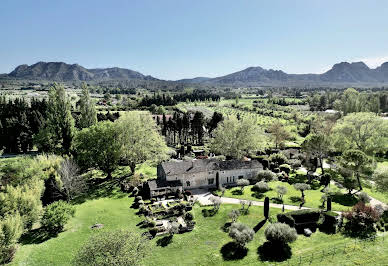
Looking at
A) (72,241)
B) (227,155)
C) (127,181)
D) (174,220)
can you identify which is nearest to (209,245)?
(174,220)

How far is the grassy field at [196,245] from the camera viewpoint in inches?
1155

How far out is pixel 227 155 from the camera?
71.2 m

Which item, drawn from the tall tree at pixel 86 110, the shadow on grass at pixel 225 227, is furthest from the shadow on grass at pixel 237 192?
the tall tree at pixel 86 110

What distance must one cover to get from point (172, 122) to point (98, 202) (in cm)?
5668

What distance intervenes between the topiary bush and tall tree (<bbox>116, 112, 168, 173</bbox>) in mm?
21436

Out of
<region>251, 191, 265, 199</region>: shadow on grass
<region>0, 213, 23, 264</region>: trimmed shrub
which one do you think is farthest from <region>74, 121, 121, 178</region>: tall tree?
<region>251, 191, 265, 199</region>: shadow on grass

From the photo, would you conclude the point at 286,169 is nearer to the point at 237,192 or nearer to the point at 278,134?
the point at 237,192

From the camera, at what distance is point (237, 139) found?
70.4m

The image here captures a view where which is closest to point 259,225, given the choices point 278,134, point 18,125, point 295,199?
point 295,199

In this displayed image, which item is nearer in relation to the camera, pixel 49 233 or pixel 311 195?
pixel 49 233

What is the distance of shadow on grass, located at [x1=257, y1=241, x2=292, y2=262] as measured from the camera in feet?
97.8

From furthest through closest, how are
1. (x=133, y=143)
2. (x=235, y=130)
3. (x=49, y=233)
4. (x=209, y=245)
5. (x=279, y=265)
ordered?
(x=235, y=130) < (x=133, y=143) < (x=49, y=233) < (x=209, y=245) < (x=279, y=265)

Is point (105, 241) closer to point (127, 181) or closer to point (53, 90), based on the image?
point (127, 181)

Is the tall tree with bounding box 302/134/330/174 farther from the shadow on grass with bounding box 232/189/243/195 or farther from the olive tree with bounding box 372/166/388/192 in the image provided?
the shadow on grass with bounding box 232/189/243/195
